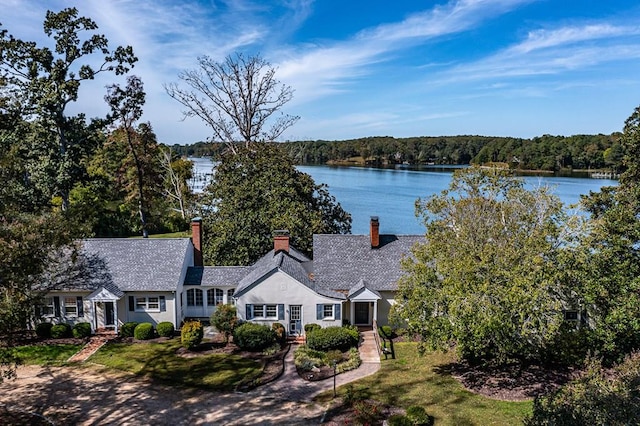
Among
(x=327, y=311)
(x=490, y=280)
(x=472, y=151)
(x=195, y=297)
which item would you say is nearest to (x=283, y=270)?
(x=327, y=311)

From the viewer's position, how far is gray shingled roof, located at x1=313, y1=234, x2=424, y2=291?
2705cm

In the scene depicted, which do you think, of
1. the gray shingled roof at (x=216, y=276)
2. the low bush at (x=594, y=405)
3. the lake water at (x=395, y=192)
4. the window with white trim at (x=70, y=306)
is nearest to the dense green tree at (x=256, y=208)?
the gray shingled roof at (x=216, y=276)

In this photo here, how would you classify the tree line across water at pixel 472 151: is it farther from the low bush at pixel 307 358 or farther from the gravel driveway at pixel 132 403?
the gravel driveway at pixel 132 403

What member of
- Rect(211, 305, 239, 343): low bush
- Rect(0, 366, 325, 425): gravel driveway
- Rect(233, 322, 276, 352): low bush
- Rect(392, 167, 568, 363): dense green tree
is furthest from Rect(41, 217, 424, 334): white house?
Rect(0, 366, 325, 425): gravel driveway

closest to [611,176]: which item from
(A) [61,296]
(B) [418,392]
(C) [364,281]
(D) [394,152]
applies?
(D) [394,152]

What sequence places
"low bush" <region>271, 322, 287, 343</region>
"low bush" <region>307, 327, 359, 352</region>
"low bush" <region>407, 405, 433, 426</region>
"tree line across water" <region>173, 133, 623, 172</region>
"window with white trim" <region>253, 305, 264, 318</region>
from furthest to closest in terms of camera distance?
"tree line across water" <region>173, 133, 623, 172</region> → "window with white trim" <region>253, 305, 264, 318</region> → "low bush" <region>271, 322, 287, 343</region> → "low bush" <region>307, 327, 359, 352</region> → "low bush" <region>407, 405, 433, 426</region>

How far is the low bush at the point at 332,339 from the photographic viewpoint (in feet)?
77.5

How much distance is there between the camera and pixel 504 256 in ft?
62.7

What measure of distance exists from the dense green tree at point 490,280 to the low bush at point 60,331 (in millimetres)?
17173

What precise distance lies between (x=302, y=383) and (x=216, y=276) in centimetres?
985

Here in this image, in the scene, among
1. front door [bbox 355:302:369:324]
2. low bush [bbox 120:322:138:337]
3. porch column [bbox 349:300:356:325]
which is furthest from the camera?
front door [bbox 355:302:369:324]

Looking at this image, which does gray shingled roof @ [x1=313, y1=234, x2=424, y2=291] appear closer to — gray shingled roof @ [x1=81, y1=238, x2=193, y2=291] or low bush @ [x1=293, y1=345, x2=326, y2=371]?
low bush @ [x1=293, y1=345, x2=326, y2=371]

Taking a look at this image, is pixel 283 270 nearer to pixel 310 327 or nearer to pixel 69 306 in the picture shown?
pixel 310 327

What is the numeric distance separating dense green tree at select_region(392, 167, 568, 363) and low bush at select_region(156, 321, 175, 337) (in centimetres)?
1203
